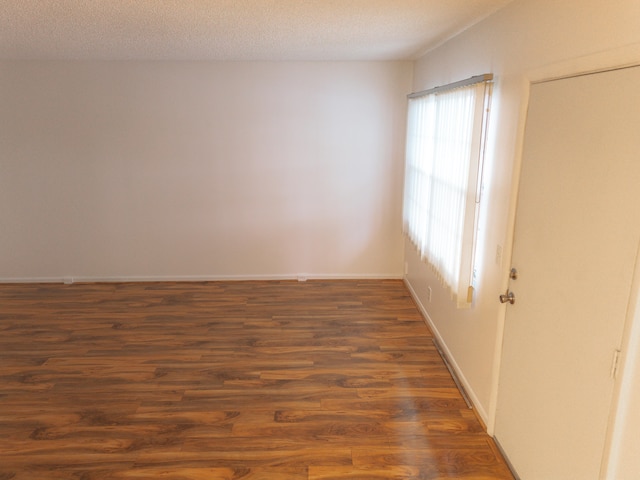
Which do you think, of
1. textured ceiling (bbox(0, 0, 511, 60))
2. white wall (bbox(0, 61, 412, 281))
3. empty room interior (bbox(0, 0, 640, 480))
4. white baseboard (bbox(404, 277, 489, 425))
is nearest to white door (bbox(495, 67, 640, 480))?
empty room interior (bbox(0, 0, 640, 480))

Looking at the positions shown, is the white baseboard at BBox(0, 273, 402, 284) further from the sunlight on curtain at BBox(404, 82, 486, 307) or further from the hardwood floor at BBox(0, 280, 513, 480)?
the sunlight on curtain at BBox(404, 82, 486, 307)

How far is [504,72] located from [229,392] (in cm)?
262

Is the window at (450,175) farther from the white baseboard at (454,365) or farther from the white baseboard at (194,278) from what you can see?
the white baseboard at (194,278)

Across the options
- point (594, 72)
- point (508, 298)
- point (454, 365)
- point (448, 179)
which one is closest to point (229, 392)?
point (454, 365)

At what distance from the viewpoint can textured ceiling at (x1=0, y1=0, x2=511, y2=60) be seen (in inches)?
97.8

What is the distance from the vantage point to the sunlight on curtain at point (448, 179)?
9.27 ft

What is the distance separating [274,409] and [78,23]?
2.80 meters

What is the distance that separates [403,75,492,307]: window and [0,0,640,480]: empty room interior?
31 millimetres

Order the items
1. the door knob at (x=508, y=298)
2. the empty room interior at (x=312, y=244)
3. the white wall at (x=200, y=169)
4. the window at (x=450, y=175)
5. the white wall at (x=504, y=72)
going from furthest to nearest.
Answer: the white wall at (x=200, y=169), the window at (x=450, y=175), the door knob at (x=508, y=298), the empty room interior at (x=312, y=244), the white wall at (x=504, y=72)

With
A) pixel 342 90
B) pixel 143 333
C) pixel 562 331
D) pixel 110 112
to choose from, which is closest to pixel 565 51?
pixel 562 331

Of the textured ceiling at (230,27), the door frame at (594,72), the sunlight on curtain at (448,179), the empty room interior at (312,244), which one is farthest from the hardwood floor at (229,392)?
the textured ceiling at (230,27)

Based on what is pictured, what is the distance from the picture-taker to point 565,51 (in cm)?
191

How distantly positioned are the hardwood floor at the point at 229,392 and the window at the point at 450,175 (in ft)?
2.60

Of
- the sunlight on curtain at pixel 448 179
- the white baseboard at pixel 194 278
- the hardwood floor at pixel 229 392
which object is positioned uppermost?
the sunlight on curtain at pixel 448 179
